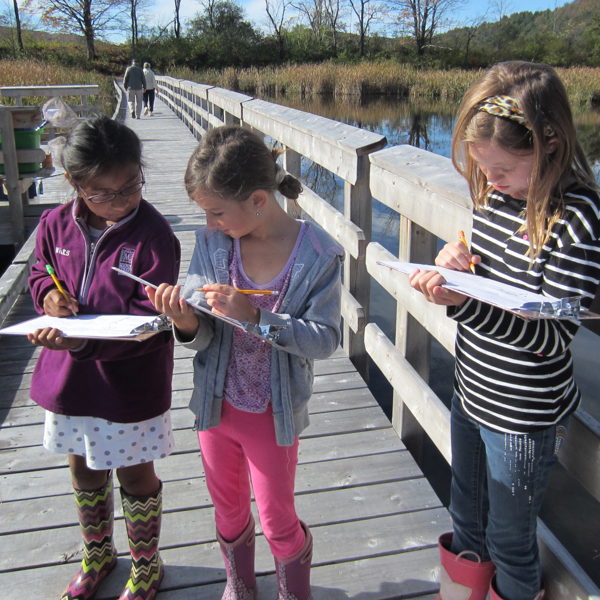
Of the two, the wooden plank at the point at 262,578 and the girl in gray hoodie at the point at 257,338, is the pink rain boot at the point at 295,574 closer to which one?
the girl in gray hoodie at the point at 257,338

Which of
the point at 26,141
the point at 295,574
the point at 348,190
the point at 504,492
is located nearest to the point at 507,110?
the point at 504,492

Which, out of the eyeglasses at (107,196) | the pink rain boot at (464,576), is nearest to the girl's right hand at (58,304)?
the eyeglasses at (107,196)

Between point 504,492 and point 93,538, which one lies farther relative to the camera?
point 93,538

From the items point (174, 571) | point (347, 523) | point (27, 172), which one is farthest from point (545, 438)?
point (27, 172)

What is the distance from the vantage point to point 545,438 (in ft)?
4.15

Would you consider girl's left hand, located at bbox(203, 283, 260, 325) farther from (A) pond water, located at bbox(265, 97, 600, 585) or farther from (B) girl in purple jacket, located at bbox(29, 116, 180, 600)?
(A) pond water, located at bbox(265, 97, 600, 585)

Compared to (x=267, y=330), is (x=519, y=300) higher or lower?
higher

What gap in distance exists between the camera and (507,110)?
118 centimetres

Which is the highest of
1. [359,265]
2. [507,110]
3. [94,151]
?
[507,110]

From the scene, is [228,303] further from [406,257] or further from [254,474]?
[406,257]

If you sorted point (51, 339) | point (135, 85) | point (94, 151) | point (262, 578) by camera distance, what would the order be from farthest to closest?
point (135, 85)
point (262, 578)
point (94, 151)
point (51, 339)

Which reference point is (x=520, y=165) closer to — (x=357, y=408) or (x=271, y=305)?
(x=271, y=305)

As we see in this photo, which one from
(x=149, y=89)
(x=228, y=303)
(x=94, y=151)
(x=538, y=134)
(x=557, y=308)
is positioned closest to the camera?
(x=557, y=308)

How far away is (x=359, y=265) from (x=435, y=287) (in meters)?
1.80
